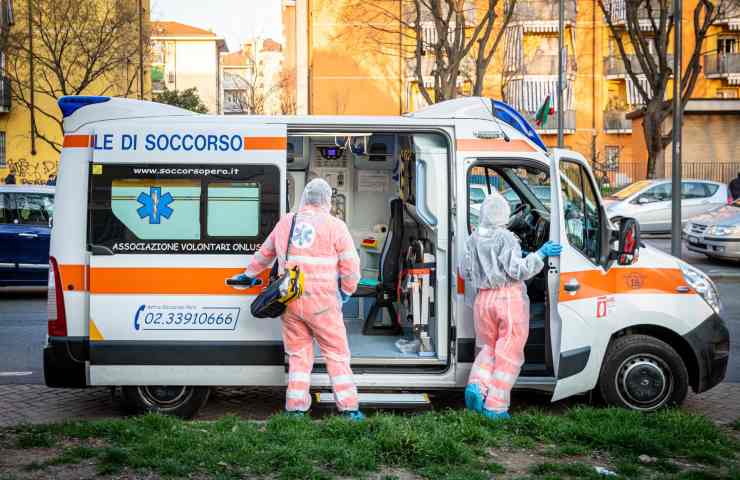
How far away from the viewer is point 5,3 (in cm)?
3431

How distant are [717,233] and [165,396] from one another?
45.7 ft

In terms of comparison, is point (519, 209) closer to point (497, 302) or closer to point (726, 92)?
point (497, 302)

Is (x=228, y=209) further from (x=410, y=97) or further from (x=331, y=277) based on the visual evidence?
(x=410, y=97)

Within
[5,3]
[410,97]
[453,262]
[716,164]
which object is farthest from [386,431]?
[410,97]

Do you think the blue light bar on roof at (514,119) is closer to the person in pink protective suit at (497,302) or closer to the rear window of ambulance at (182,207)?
the person in pink protective suit at (497,302)

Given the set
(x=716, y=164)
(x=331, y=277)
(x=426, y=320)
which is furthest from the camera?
(x=716, y=164)

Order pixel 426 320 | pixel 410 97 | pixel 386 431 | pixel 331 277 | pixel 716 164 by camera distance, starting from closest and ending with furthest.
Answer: pixel 386 431, pixel 331 277, pixel 426 320, pixel 716 164, pixel 410 97

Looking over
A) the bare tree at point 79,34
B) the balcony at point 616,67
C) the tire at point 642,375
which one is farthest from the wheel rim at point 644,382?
the balcony at point 616,67

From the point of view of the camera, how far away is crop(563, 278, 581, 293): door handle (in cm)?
723

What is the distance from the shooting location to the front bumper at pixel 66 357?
713 centimetres

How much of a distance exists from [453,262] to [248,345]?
1.65 meters

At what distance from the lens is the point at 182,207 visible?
23.7 ft

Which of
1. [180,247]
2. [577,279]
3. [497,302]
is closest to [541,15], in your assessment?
[577,279]

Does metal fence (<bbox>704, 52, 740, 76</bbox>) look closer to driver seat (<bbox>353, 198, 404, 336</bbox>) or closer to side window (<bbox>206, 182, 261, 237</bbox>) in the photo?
driver seat (<bbox>353, 198, 404, 336</bbox>)
